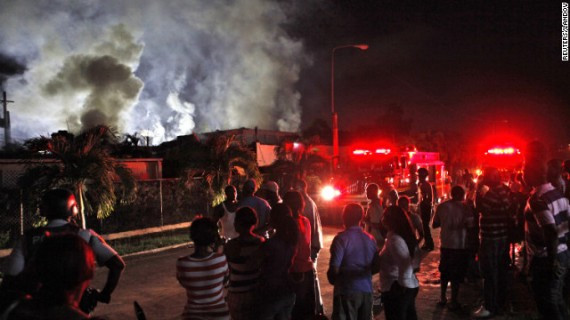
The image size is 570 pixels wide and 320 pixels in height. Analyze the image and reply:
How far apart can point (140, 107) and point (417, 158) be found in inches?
1218

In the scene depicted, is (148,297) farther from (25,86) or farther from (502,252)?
(25,86)

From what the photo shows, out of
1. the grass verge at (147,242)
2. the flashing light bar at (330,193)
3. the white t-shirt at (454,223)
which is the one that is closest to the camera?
the white t-shirt at (454,223)

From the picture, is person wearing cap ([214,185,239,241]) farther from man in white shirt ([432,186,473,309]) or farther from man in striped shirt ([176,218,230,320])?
man in striped shirt ([176,218,230,320])

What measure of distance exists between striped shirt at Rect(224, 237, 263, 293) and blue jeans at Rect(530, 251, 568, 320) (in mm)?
3175

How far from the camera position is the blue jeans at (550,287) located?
4.90 meters

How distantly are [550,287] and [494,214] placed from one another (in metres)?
1.56

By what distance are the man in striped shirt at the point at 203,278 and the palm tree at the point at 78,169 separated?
7.86m

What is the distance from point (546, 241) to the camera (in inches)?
189

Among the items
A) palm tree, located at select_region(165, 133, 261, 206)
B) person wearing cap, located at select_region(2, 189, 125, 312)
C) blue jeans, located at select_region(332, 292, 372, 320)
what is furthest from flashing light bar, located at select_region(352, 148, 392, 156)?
person wearing cap, located at select_region(2, 189, 125, 312)

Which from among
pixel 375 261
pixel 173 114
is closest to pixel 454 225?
pixel 375 261

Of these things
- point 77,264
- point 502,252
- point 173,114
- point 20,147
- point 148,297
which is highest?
point 173,114

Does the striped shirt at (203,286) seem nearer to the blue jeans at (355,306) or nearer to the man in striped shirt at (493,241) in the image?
the blue jeans at (355,306)

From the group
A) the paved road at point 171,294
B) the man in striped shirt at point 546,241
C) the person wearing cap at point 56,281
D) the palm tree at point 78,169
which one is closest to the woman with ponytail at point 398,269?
the man in striped shirt at point 546,241

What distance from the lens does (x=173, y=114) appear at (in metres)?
47.4
